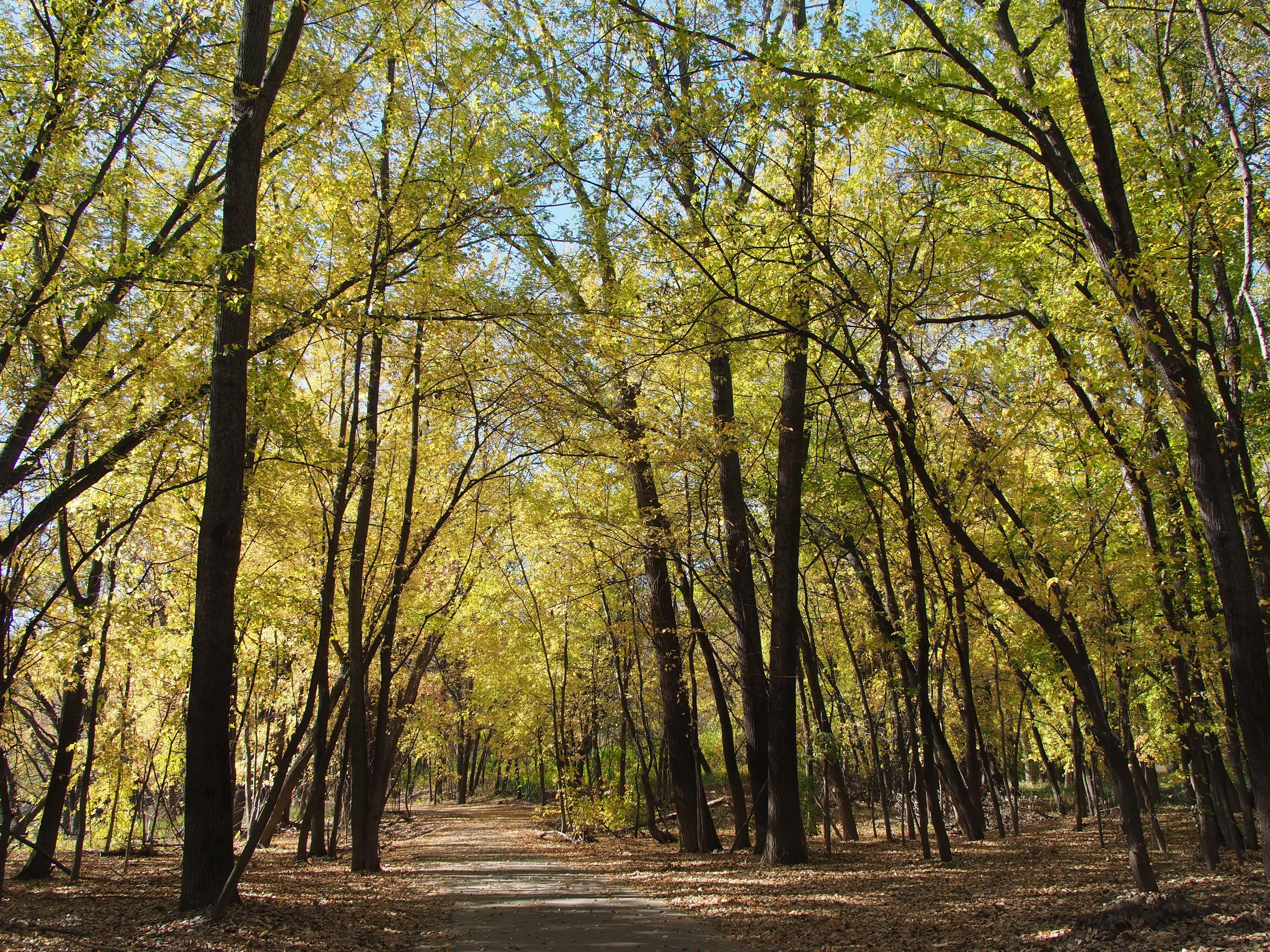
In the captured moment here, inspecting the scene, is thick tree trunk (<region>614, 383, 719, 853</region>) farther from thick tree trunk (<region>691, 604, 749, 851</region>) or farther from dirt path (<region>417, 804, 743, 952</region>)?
dirt path (<region>417, 804, 743, 952</region>)

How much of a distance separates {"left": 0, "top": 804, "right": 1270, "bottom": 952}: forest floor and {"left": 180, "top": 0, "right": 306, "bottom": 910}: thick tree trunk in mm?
644

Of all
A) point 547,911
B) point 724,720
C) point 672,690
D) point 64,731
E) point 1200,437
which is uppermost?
point 1200,437

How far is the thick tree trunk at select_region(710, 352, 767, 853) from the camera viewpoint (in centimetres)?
1077

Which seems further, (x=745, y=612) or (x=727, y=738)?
(x=727, y=738)

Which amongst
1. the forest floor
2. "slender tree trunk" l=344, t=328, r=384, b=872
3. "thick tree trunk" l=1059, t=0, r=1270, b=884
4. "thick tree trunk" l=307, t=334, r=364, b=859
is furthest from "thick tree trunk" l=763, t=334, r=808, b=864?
"slender tree trunk" l=344, t=328, r=384, b=872

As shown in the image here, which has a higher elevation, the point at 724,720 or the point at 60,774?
the point at 724,720

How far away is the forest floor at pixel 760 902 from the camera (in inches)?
213

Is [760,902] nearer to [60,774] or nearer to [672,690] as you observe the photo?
[672,690]

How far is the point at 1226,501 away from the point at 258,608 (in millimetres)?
10732

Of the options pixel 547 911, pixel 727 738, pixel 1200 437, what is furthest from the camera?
pixel 727 738

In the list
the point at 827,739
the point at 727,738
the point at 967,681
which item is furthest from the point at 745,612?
the point at 967,681

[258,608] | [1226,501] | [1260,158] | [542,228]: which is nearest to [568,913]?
[258,608]

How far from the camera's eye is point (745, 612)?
10766 millimetres

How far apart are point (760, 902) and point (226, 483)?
21.3 ft
